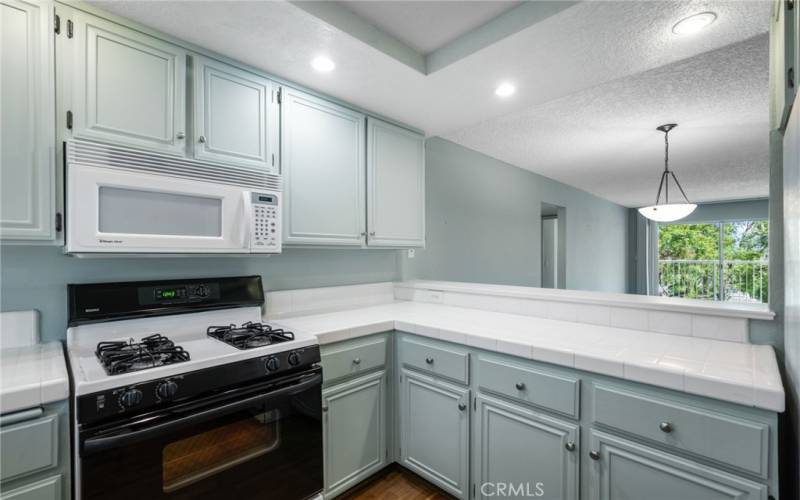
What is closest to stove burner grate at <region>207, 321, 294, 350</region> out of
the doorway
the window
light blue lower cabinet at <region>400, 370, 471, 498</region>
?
light blue lower cabinet at <region>400, 370, 471, 498</region>

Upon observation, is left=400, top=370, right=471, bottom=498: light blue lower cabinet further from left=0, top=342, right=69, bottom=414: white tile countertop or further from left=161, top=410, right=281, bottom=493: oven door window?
left=0, top=342, right=69, bottom=414: white tile countertop

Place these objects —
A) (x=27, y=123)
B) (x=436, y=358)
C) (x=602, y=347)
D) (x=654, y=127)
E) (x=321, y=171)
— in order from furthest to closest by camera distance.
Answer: (x=654, y=127) → (x=321, y=171) → (x=436, y=358) → (x=602, y=347) → (x=27, y=123)

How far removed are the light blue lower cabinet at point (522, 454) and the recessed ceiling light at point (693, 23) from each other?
1.67 meters

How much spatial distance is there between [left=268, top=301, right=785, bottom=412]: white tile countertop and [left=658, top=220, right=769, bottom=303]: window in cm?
756

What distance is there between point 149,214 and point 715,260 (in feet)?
32.3

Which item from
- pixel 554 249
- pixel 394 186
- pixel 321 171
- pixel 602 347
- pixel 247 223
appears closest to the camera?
pixel 602 347

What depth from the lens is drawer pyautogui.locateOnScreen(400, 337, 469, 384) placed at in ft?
5.51

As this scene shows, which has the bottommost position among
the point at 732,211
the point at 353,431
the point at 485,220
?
the point at 353,431

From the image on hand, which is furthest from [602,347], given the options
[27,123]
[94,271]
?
[27,123]

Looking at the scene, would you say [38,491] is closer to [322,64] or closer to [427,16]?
[322,64]

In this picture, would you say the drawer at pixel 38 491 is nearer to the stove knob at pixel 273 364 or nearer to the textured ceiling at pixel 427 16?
the stove knob at pixel 273 364

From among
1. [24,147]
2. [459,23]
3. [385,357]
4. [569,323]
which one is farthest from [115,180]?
[569,323]

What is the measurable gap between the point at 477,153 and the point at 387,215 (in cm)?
185

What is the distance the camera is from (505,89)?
211 centimetres
